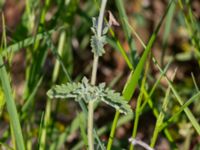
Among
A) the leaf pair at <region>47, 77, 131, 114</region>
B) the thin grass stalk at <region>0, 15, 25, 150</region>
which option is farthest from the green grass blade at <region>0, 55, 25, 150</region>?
Result: the leaf pair at <region>47, 77, 131, 114</region>

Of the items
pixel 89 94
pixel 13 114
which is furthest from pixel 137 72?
pixel 13 114

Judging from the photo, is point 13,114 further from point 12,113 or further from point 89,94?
point 89,94

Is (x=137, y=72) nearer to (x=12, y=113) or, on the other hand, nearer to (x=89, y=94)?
(x=89, y=94)

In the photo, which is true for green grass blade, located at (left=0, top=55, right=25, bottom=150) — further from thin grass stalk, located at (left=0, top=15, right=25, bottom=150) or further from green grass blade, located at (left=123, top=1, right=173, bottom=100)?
green grass blade, located at (left=123, top=1, right=173, bottom=100)

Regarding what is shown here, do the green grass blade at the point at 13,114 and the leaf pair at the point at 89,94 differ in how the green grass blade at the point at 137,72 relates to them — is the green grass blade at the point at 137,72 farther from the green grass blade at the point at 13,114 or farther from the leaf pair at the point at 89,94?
the green grass blade at the point at 13,114

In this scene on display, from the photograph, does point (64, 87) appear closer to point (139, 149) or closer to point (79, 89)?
point (79, 89)

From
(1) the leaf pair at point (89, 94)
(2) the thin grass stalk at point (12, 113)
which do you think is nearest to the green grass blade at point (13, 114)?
(2) the thin grass stalk at point (12, 113)

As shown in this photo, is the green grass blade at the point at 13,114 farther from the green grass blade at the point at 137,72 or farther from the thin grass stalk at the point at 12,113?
the green grass blade at the point at 137,72

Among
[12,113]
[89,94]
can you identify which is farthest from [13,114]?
[89,94]

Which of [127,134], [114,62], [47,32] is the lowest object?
[127,134]

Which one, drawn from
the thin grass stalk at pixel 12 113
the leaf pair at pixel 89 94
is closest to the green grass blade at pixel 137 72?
the leaf pair at pixel 89 94

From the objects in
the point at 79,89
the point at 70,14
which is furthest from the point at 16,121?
the point at 70,14
